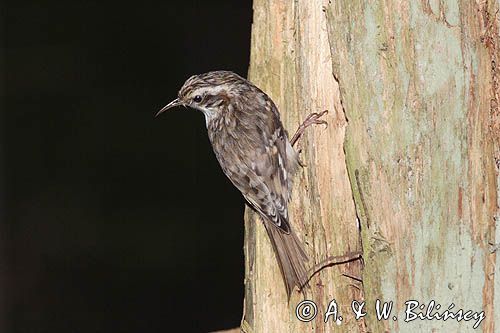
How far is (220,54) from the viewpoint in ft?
16.9

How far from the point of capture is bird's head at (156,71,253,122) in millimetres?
2658

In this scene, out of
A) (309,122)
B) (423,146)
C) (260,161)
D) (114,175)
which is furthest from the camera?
(114,175)

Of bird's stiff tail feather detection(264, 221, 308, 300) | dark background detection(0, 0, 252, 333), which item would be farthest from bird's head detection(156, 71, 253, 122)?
dark background detection(0, 0, 252, 333)

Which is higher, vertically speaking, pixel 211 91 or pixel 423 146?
pixel 211 91

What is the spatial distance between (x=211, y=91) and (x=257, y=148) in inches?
8.7

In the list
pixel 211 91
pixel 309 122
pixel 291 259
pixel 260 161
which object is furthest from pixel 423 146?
A: pixel 211 91

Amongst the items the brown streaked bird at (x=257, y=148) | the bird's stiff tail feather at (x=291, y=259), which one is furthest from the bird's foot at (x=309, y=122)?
the bird's stiff tail feather at (x=291, y=259)

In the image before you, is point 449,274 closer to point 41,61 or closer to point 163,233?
point 163,233

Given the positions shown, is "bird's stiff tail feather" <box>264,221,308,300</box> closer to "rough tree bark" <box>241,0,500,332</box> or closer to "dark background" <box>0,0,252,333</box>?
"rough tree bark" <box>241,0,500,332</box>

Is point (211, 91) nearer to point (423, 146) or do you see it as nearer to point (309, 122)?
point (309, 122)

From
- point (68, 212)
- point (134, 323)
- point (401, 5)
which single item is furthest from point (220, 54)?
point (401, 5)

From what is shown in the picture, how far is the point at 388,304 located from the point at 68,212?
2830 millimetres

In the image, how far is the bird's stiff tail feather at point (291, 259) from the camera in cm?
236

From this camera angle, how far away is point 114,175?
482cm
